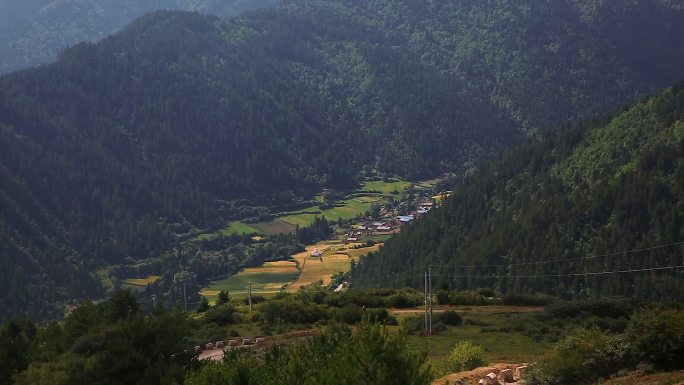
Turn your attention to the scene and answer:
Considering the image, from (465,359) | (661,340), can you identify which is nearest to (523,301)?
(465,359)

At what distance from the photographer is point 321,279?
619ft

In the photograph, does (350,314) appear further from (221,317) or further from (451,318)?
(221,317)

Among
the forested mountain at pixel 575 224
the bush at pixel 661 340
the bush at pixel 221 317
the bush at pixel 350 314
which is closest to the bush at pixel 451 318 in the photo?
the bush at pixel 350 314

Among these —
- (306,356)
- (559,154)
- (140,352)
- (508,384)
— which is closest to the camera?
(306,356)

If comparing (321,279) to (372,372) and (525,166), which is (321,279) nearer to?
(525,166)

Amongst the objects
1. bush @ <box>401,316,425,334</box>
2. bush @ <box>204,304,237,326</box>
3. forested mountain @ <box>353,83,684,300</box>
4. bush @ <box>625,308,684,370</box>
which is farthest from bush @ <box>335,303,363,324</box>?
bush @ <box>625,308,684,370</box>

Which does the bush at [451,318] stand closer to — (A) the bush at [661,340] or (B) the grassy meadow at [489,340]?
(B) the grassy meadow at [489,340]

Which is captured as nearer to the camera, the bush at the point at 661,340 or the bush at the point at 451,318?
the bush at the point at 661,340

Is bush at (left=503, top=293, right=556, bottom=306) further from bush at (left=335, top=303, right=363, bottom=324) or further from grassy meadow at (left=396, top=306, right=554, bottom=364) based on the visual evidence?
bush at (left=335, top=303, right=363, bottom=324)

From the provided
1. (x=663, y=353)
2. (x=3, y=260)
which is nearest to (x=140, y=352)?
(x=663, y=353)

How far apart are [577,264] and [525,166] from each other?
208 feet

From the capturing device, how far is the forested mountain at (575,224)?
131 metres

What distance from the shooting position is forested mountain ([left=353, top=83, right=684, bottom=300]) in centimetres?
13075

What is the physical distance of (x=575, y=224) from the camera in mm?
146625
